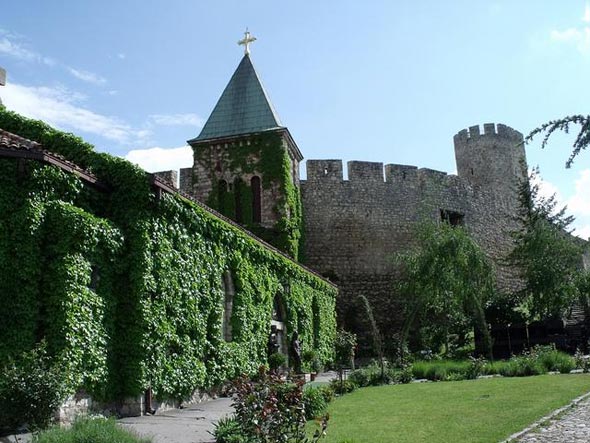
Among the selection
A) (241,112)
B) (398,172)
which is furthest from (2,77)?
(398,172)

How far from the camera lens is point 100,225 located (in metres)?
10.4

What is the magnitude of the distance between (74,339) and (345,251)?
67.3 ft

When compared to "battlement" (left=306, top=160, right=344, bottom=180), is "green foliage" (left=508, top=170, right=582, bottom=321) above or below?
below

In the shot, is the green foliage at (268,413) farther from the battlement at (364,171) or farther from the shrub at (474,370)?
the battlement at (364,171)

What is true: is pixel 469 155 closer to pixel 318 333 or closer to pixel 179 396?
pixel 318 333

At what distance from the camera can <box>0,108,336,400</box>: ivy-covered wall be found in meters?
9.33

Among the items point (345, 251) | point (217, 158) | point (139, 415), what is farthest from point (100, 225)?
point (345, 251)

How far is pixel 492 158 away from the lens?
127ft

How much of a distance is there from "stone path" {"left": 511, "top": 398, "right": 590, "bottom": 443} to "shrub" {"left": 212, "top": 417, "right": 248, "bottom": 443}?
329 centimetres

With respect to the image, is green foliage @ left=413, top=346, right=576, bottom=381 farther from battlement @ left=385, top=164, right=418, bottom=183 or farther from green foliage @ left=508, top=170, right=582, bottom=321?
battlement @ left=385, top=164, right=418, bottom=183

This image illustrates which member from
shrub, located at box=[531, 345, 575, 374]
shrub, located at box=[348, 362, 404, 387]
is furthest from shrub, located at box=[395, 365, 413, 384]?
shrub, located at box=[531, 345, 575, 374]

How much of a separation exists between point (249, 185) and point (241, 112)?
335 cm

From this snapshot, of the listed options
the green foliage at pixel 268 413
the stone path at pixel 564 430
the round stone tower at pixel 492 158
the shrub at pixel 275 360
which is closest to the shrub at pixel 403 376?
the shrub at pixel 275 360

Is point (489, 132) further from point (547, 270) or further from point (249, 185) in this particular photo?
point (249, 185)
